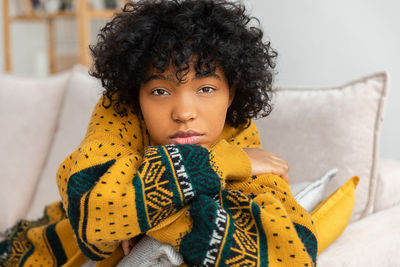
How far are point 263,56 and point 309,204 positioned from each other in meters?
0.35

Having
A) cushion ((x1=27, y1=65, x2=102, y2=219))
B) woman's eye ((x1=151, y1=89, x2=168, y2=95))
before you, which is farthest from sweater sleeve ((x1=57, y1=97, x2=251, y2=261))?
cushion ((x1=27, y1=65, x2=102, y2=219))

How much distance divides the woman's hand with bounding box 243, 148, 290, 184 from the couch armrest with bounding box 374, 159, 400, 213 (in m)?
0.41

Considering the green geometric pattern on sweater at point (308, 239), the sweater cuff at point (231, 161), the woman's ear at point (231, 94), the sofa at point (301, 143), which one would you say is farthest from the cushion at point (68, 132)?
the green geometric pattern on sweater at point (308, 239)

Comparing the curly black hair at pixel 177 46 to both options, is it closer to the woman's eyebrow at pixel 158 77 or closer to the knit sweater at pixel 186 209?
the woman's eyebrow at pixel 158 77

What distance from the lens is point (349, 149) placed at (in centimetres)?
111

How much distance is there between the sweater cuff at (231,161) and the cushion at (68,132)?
0.81 metres

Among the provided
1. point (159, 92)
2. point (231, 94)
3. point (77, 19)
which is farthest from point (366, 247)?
point (77, 19)

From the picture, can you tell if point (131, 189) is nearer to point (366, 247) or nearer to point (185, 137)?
point (185, 137)

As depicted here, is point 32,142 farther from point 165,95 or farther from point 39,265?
point 165,95

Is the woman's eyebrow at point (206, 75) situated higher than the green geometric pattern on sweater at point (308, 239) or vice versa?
the woman's eyebrow at point (206, 75)

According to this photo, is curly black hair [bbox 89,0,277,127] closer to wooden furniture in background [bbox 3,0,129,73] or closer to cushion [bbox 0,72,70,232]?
cushion [bbox 0,72,70,232]

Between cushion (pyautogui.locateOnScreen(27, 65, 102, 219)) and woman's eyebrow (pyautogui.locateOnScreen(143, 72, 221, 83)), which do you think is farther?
cushion (pyautogui.locateOnScreen(27, 65, 102, 219))

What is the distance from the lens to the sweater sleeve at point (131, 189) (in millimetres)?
666

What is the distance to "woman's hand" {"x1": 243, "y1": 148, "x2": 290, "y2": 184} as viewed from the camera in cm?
82
